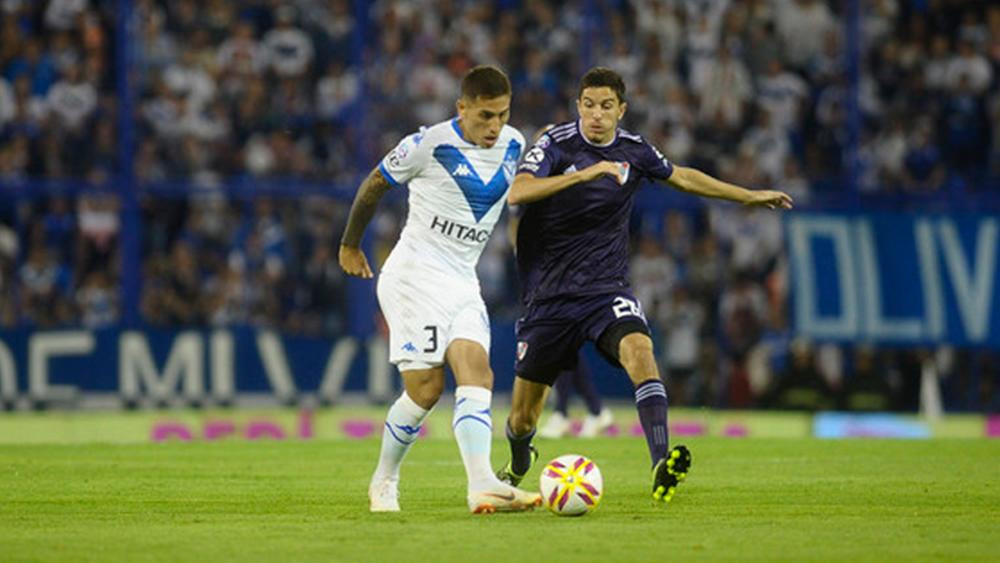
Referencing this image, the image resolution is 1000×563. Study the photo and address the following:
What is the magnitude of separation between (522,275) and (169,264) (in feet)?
40.3

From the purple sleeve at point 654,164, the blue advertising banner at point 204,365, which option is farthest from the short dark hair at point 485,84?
the blue advertising banner at point 204,365

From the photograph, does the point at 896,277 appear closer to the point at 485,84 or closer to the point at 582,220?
the point at 582,220

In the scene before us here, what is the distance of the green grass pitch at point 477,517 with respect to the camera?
816 centimetres

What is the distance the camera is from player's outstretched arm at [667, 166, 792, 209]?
35.5 feet

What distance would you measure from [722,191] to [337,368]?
1175cm

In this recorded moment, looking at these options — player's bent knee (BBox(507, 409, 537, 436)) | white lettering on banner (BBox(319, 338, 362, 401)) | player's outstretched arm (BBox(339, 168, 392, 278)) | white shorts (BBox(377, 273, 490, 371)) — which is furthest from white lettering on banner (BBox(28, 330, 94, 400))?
white shorts (BBox(377, 273, 490, 371))

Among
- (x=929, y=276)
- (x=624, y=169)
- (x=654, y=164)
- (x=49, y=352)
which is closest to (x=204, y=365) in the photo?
(x=49, y=352)

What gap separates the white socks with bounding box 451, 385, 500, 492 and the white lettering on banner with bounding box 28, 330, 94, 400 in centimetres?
1277

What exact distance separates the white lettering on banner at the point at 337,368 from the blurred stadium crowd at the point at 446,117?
2.52 ft

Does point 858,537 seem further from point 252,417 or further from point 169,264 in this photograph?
point 169,264

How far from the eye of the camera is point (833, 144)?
81.4 ft

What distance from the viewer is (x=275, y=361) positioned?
72.0 feet

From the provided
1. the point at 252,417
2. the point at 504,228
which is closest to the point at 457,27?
the point at 504,228

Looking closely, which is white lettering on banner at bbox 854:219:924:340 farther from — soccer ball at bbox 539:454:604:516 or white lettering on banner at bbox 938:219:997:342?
soccer ball at bbox 539:454:604:516
